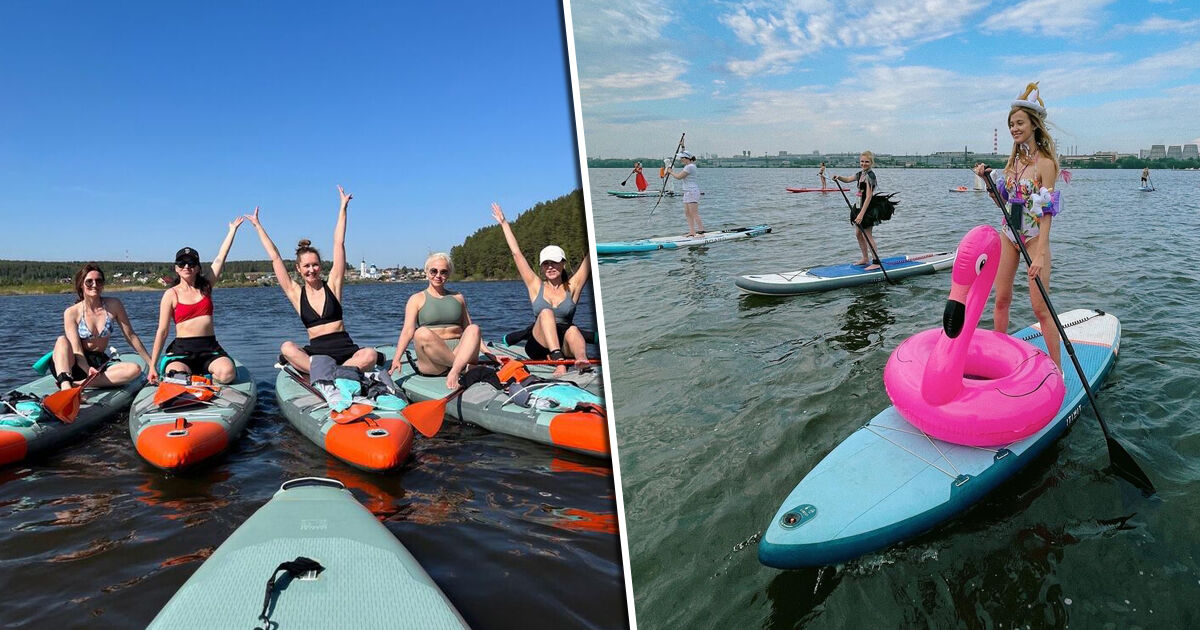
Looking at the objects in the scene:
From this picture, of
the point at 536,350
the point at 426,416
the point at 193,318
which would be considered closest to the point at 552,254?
the point at 536,350

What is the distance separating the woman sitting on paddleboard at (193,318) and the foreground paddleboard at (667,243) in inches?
259

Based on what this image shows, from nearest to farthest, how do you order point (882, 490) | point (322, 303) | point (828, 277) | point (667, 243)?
1. point (882, 490)
2. point (322, 303)
3. point (828, 277)
4. point (667, 243)

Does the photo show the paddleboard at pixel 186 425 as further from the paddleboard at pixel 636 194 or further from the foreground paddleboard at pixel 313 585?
the paddleboard at pixel 636 194

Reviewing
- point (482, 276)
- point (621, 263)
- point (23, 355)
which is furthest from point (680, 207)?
point (482, 276)

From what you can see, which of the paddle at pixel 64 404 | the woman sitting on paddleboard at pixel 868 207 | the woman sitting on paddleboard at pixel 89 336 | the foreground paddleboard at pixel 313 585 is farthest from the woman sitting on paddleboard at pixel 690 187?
the foreground paddleboard at pixel 313 585

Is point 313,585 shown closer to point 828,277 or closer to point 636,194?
point 828,277

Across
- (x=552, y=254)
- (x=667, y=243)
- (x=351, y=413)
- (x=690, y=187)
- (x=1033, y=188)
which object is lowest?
(x=351, y=413)

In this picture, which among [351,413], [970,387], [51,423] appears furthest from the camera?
[51,423]

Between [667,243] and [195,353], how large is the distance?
8015mm

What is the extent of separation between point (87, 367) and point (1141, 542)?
7567mm

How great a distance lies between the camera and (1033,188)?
380cm

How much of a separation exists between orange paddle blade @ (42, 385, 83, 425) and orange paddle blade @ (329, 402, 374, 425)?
7.11ft

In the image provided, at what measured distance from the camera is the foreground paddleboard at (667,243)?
11773 mm

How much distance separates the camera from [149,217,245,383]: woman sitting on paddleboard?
556 centimetres
